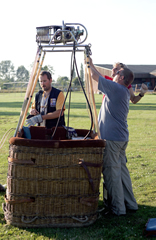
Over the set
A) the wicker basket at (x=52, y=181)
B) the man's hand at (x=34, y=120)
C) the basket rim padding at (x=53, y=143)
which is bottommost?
the wicker basket at (x=52, y=181)

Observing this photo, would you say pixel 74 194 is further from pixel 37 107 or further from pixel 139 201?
pixel 37 107

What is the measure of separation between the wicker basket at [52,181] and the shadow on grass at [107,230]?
0.08m

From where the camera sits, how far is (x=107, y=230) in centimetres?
324

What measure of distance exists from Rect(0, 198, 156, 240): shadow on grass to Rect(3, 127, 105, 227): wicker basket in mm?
77

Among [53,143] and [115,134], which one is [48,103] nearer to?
[115,134]

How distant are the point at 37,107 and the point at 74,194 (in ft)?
5.04

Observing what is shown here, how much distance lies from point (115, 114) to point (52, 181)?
105 cm

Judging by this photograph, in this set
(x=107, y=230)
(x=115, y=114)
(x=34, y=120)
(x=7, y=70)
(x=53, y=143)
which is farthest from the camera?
(x=7, y=70)

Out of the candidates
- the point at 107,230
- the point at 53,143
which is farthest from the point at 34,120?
the point at 107,230

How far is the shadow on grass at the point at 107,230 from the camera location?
10.2 feet

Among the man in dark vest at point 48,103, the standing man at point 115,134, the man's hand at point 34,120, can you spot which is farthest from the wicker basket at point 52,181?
the man in dark vest at point 48,103

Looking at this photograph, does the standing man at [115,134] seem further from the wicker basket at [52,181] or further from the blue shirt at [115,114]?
the wicker basket at [52,181]

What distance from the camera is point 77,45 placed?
323 cm

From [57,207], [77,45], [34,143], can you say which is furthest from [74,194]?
[77,45]
